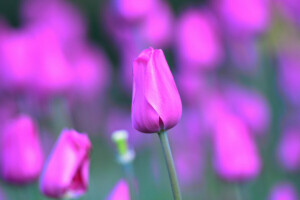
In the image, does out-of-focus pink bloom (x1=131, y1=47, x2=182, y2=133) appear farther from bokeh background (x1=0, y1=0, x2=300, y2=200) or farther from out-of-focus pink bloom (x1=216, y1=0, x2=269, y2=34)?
out-of-focus pink bloom (x1=216, y1=0, x2=269, y2=34)

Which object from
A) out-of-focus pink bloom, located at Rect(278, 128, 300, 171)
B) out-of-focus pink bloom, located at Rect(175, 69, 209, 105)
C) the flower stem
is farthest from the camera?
out-of-focus pink bloom, located at Rect(175, 69, 209, 105)

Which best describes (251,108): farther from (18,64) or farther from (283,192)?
(18,64)

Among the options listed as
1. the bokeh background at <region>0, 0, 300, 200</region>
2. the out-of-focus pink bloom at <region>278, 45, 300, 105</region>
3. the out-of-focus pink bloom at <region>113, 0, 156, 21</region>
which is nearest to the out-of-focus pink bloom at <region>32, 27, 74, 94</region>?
the bokeh background at <region>0, 0, 300, 200</region>

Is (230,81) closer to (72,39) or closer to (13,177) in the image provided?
(72,39)

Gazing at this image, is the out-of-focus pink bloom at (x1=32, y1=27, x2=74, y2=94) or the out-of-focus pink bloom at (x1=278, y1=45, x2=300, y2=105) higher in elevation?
the out-of-focus pink bloom at (x1=32, y1=27, x2=74, y2=94)

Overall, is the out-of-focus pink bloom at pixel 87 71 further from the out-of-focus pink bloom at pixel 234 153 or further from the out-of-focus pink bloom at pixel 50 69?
the out-of-focus pink bloom at pixel 234 153

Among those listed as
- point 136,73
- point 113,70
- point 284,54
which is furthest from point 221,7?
point 113,70

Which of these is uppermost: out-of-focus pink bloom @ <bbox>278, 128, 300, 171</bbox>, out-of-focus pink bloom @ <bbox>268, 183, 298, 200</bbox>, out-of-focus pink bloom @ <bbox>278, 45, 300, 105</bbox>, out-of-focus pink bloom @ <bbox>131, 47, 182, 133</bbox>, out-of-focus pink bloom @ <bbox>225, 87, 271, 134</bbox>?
out-of-focus pink bloom @ <bbox>131, 47, 182, 133</bbox>
